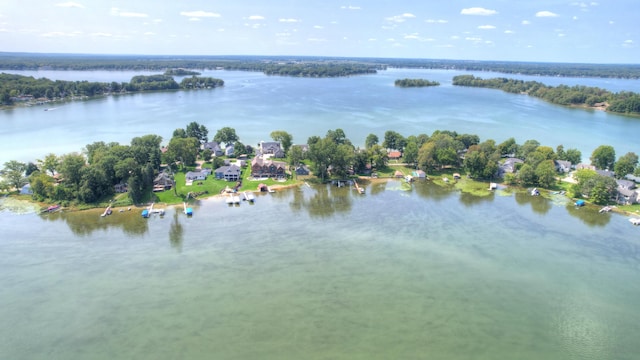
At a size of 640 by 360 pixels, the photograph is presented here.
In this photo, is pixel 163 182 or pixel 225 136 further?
pixel 225 136

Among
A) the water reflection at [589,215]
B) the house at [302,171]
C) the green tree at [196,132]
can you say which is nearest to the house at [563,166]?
the water reflection at [589,215]

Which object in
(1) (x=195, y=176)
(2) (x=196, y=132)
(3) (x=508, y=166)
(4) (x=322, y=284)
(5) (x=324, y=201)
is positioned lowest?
(4) (x=322, y=284)

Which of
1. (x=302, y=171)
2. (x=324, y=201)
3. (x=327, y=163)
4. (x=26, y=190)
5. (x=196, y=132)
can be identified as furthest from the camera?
(x=196, y=132)

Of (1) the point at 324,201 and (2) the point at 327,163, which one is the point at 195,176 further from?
(1) the point at 324,201

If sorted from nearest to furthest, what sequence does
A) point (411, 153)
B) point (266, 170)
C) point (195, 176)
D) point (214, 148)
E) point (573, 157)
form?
point (195, 176) < point (266, 170) < point (411, 153) < point (573, 157) < point (214, 148)

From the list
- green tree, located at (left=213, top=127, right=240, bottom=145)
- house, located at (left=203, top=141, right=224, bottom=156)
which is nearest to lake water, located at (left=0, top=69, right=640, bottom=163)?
green tree, located at (left=213, top=127, right=240, bottom=145)

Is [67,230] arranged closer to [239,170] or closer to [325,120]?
[239,170]

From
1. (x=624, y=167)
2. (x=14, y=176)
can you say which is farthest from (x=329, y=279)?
(x=624, y=167)

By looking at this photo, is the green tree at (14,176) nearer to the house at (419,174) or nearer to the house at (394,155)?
the house at (394,155)
